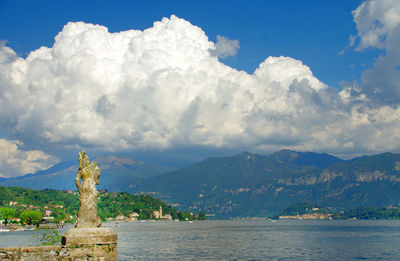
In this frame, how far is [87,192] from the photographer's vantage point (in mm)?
18125

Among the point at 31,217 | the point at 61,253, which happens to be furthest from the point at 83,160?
the point at 31,217

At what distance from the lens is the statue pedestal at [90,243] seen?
1658cm

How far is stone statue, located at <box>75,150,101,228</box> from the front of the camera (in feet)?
58.1

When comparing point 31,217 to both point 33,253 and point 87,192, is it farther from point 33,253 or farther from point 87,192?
point 33,253

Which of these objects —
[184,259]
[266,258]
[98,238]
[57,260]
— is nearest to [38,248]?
[57,260]

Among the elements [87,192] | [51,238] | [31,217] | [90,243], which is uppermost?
[31,217]

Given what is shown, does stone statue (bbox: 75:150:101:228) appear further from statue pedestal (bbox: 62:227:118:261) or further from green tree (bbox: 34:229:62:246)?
green tree (bbox: 34:229:62:246)

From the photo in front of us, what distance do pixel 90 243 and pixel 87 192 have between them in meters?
2.19

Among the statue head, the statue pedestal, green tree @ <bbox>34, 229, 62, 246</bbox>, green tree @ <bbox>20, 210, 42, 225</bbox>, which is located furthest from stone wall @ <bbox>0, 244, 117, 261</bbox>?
green tree @ <bbox>20, 210, 42, 225</bbox>

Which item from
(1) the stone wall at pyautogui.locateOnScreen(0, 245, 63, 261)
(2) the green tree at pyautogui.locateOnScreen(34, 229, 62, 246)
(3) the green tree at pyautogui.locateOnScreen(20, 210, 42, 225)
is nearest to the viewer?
(1) the stone wall at pyautogui.locateOnScreen(0, 245, 63, 261)

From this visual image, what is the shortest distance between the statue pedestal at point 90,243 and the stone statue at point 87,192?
0.65 m

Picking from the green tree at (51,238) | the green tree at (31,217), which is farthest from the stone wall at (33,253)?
the green tree at (31,217)

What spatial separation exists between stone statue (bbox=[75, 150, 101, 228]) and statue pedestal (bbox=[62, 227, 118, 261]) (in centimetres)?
65

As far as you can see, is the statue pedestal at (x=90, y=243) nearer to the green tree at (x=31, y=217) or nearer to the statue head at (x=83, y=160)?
the statue head at (x=83, y=160)
